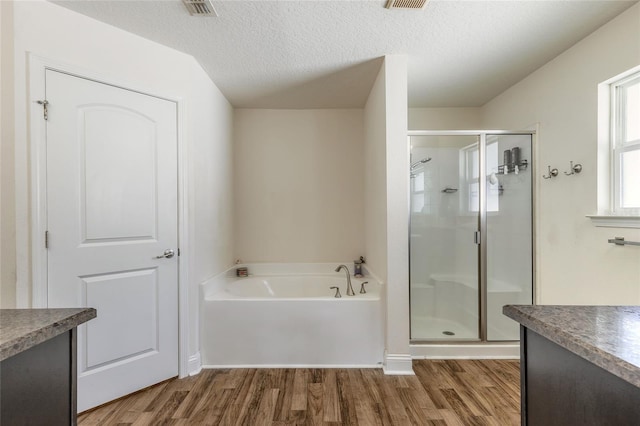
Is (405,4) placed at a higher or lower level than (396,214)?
higher

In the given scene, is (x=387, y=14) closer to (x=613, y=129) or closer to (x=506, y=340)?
(x=613, y=129)

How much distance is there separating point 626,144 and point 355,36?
75.0 inches

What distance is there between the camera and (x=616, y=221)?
5.96 ft

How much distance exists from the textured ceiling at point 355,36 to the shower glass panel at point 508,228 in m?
0.71

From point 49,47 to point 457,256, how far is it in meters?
3.35

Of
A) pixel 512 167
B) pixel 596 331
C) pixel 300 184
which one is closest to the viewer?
pixel 596 331

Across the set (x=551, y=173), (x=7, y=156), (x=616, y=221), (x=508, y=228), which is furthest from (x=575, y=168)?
(x=7, y=156)

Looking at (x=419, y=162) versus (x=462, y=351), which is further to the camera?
(x=419, y=162)

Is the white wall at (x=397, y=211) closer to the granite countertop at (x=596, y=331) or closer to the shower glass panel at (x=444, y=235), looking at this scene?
the shower glass panel at (x=444, y=235)

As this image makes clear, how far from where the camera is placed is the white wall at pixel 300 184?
3400 mm

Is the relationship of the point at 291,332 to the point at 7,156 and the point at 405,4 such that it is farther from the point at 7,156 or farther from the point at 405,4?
the point at 405,4

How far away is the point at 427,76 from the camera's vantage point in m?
2.64

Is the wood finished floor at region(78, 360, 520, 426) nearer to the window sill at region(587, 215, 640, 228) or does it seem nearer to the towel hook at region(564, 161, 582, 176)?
the window sill at region(587, 215, 640, 228)

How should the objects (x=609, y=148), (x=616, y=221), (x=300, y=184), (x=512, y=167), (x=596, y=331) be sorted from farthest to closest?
(x=300, y=184), (x=512, y=167), (x=609, y=148), (x=616, y=221), (x=596, y=331)
